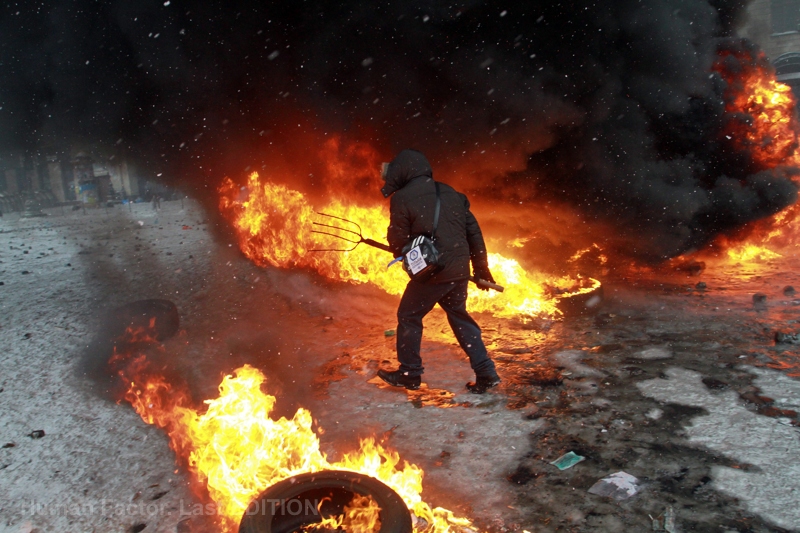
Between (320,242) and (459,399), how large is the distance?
3962 millimetres

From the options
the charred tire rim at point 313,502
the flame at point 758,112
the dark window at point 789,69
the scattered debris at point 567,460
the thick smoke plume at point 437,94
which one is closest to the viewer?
the charred tire rim at point 313,502

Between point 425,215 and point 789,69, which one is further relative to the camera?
point 789,69

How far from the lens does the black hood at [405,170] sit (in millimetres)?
4113

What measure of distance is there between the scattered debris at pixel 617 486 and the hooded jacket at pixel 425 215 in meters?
1.83

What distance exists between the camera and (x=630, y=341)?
500 centimetres

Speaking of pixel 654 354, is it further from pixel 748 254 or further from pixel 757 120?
pixel 748 254

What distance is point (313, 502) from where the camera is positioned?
8.15ft

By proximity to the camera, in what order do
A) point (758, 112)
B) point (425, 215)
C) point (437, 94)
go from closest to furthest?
point (425, 215) → point (437, 94) → point (758, 112)

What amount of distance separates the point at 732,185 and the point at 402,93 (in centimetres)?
489

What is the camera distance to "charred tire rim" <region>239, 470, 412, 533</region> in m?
2.24

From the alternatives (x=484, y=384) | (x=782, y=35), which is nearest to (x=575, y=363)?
(x=484, y=384)

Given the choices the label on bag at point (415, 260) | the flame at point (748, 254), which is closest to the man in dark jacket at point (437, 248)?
the label on bag at point (415, 260)

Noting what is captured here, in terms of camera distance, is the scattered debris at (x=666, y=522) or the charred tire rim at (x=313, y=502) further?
the scattered debris at (x=666, y=522)

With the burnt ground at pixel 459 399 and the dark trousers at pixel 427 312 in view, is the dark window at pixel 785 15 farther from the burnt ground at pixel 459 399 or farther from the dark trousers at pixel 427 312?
the dark trousers at pixel 427 312
